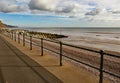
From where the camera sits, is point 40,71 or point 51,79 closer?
point 51,79

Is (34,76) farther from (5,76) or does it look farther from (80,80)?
(80,80)

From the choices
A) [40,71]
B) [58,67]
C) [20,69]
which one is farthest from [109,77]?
[20,69]

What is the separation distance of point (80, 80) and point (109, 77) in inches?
111

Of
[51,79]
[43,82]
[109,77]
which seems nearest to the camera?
[43,82]

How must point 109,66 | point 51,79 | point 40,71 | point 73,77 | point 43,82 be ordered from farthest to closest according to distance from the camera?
1. point 109,66
2. point 40,71
3. point 73,77
4. point 51,79
5. point 43,82

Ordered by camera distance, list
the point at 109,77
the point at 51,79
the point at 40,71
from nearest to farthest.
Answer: the point at 51,79
the point at 40,71
the point at 109,77

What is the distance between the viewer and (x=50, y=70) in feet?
34.3

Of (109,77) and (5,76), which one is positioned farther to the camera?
(109,77)

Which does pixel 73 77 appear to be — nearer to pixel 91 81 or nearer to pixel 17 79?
pixel 91 81

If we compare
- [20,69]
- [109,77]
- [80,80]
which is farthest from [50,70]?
[109,77]

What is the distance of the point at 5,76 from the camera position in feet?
29.7

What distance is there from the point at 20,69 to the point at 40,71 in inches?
38.1

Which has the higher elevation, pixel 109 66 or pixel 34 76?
pixel 34 76

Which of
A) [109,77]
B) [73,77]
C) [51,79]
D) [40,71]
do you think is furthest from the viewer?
[109,77]
